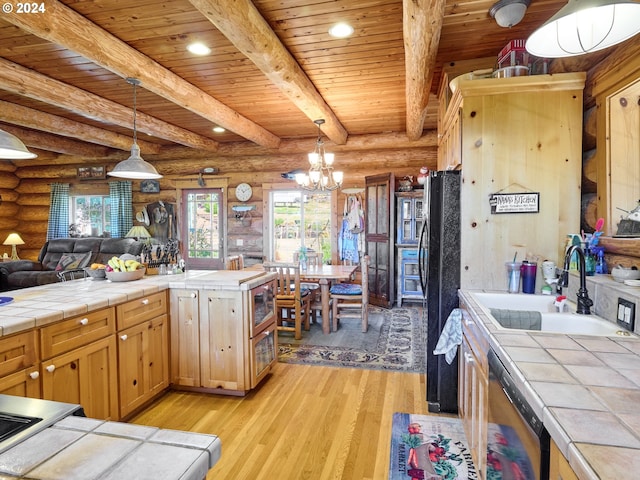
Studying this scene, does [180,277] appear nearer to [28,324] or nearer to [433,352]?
[28,324]

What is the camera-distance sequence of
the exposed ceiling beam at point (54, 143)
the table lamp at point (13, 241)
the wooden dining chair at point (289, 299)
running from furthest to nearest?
1. the table lamp at point (13, 241)
2. the exposed ceiling beam at point (54, 143)
3. the wooden dining chair at point (289, 299)

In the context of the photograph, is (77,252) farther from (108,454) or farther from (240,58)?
(108,454)

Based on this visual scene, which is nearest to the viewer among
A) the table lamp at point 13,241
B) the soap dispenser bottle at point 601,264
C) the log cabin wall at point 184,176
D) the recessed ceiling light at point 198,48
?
the soap dispenser bottle at point 601,264

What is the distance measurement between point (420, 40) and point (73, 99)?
3381 mm

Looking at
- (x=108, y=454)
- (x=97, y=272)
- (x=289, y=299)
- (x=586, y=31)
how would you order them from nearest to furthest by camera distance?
(x=108, y=454) → (x=586, y=31) → (x=97, y=272) → (x=289, y=299)

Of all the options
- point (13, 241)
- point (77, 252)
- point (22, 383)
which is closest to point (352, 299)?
point (22, 383)

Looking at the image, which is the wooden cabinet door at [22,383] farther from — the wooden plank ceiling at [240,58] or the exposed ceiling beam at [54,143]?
the exposed ceiling beam at [54,143]

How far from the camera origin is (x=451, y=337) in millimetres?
2387

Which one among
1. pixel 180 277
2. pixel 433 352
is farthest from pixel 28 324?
pixel 433 352

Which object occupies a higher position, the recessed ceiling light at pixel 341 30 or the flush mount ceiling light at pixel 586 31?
the recessed ceiling light at pixel 341 30

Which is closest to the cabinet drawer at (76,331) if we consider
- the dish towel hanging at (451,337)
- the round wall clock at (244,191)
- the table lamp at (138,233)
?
the dish towel hanging at (451,337)

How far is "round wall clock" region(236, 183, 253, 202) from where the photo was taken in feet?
21.3

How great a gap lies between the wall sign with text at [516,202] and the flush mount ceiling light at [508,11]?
1.05m

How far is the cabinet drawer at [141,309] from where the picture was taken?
7.75 ft
